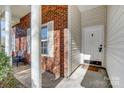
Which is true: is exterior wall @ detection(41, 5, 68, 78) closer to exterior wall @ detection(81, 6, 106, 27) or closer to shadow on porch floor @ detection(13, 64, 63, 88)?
shadow on porch floor @ detection(13, 64, 63, 88)

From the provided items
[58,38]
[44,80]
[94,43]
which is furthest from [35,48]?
[94,43]

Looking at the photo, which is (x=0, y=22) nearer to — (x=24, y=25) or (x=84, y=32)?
(x=24, y=25)

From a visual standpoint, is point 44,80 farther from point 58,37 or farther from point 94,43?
point 94,43

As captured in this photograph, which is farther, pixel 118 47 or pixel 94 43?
pixel 94 43

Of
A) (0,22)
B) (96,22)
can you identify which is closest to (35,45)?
(96,22)

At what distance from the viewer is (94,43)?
7.54m

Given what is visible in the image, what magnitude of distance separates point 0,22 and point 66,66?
6519 millimetres

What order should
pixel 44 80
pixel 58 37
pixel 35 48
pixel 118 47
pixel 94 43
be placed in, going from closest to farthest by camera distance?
pixel 35 48 → pixel 118 47 → pixel 44 80 → pixel 58 37 → pixel 94 43

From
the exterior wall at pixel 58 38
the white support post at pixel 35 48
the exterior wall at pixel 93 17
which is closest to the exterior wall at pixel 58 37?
the exterior wall at pixel 58 38

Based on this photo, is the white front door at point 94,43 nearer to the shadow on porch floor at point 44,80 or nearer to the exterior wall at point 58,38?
the exterior wall at point 58,38

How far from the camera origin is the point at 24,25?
9.12 m

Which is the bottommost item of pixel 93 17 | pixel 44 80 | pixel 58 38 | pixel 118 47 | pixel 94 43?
pixel 44 80

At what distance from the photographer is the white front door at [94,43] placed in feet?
23.7
